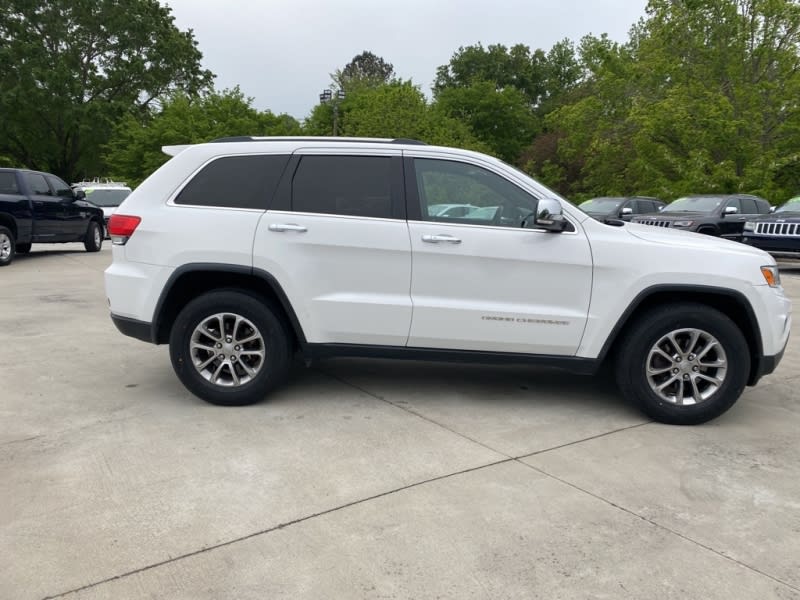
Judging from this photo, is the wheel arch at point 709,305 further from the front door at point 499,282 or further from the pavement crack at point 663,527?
the pavement crack at point 663,527

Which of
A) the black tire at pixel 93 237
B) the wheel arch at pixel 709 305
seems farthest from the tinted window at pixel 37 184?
the wheel arch at pixel 709 305

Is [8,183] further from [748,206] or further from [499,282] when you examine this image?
[748,206]

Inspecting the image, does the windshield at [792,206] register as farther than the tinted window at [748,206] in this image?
No

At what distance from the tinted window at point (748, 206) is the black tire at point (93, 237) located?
48.1ft

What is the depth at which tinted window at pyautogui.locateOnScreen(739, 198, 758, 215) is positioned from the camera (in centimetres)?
1563

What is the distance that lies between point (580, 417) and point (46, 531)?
3.24 metres

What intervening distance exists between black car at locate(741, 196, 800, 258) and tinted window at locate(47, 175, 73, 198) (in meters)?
13.9

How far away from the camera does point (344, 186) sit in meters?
4.71

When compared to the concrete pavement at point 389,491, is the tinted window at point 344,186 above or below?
above

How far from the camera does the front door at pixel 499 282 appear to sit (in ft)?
14.9

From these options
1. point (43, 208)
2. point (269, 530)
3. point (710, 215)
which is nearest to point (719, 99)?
point (710, 215)

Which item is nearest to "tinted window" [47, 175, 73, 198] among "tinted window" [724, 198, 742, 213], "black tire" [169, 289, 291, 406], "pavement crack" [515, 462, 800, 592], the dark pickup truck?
the dark pickup truck

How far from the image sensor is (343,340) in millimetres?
4691

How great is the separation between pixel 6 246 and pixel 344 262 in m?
11.1
